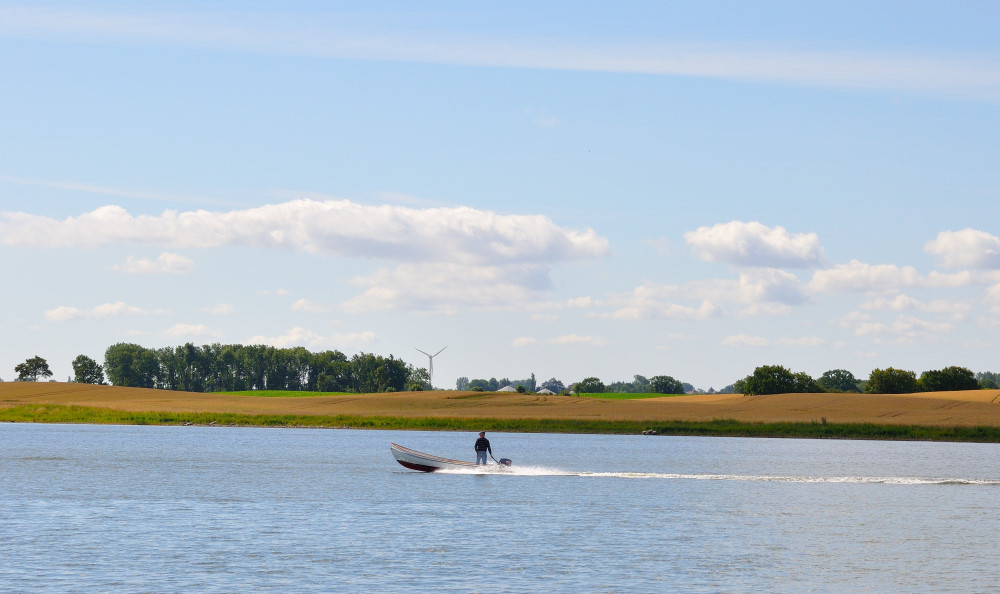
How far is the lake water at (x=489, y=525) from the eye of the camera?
1564 inches

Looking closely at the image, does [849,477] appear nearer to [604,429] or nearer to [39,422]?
[604,429]

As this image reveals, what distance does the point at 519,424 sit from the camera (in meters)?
157

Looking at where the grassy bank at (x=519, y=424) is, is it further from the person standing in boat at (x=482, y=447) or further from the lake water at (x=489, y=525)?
the person standing in boat at (x=482, y=447)

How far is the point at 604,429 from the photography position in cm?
15725

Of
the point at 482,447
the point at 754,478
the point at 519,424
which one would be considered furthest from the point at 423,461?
the point at 519,424

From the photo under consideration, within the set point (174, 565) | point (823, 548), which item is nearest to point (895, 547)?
point (823, 548)

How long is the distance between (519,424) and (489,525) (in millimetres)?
103239

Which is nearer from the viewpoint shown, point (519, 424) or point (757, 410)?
point (519, 424)

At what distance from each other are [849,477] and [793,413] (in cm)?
8542

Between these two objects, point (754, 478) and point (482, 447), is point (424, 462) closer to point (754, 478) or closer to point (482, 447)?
point (482, 447)

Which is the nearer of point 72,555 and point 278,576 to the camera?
point 278,576

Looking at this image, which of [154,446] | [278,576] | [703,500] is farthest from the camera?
[154,446]

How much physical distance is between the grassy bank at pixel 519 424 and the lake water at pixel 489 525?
35523 millimetres

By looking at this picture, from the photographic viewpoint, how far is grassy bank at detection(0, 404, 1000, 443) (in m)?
140
